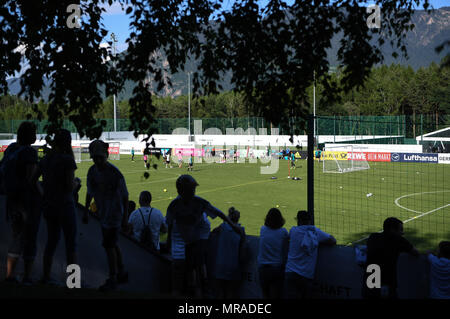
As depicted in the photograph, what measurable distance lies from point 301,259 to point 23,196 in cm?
324

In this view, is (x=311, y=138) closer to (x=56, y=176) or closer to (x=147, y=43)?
(x=147, y=43)

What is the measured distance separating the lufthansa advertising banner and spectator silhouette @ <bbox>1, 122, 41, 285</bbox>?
37.8m

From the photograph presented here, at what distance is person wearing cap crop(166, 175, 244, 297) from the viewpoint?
5.34 meters

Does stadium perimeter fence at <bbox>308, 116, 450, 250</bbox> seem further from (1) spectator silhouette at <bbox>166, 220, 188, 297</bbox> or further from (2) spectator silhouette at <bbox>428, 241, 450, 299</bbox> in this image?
(1) spectator silhouette at <bbox>166, 220, 188, 297</bbox>

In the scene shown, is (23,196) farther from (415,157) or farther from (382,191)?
(415,157)

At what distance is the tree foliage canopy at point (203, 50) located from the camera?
5246 mm

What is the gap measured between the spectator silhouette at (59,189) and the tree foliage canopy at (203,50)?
0.80 feet

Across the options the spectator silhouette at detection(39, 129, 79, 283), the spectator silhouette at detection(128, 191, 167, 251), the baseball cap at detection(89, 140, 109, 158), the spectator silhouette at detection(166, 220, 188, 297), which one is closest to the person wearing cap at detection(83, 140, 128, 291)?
the baseball cap at detection(89, 140, 109, 158)

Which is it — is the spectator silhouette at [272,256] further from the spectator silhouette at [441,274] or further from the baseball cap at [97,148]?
the baseball cap at [97,148]

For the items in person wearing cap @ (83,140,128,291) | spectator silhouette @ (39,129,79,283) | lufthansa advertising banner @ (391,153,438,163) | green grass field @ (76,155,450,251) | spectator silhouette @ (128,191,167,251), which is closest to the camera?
spectator silhouette @ (39,129,79,283)

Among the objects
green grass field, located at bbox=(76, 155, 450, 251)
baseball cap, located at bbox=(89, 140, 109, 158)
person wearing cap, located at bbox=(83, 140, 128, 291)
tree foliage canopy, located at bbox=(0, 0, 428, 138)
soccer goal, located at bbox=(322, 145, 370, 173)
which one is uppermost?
tree foliage canopy, located at bbox=(0, 0, 428, 138)

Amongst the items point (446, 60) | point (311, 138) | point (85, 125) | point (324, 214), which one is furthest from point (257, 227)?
point (446, 60)

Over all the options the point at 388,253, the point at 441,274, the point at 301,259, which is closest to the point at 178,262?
the point at 301,259
